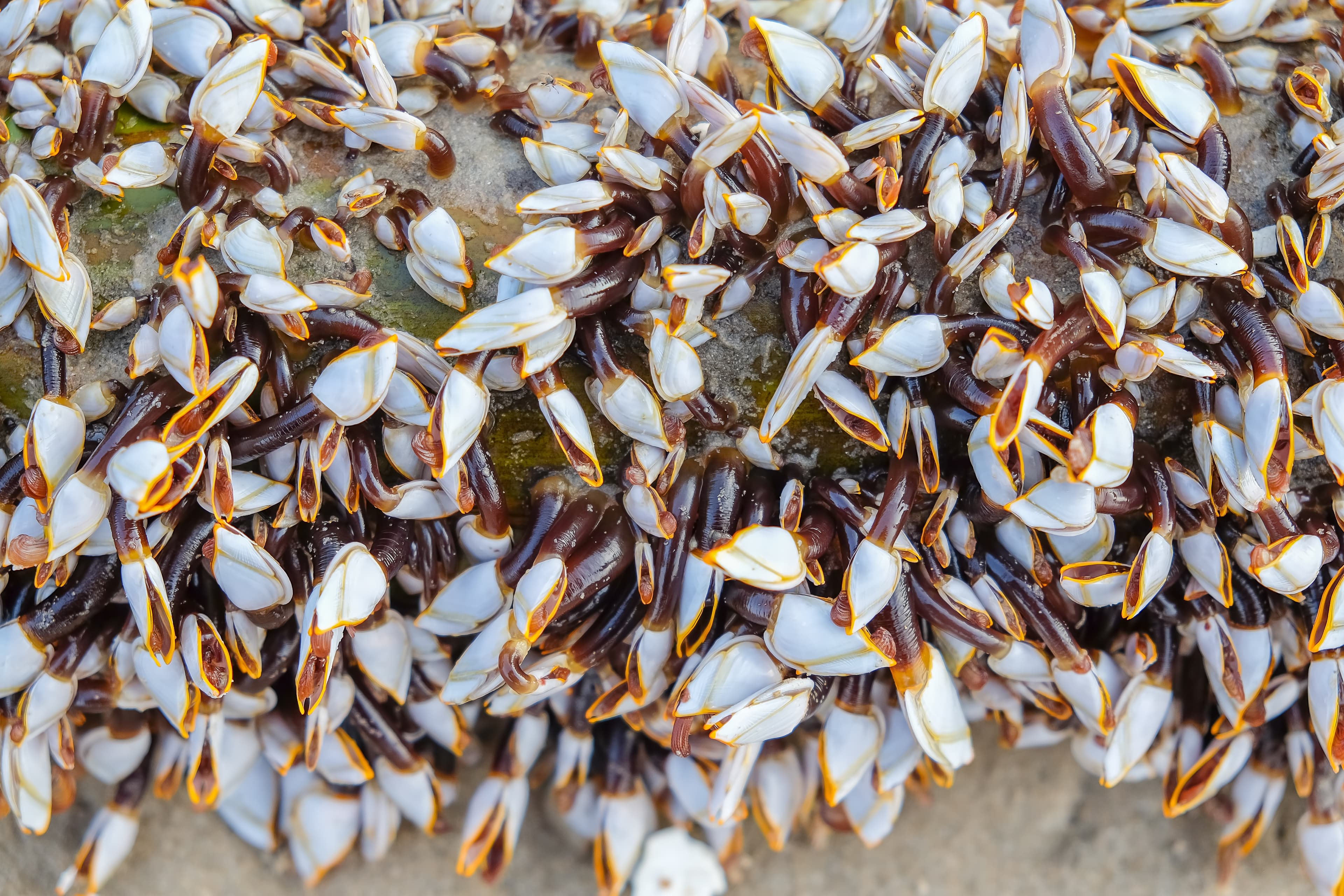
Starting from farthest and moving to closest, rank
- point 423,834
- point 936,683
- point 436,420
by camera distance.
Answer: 1. point 423,834
2. point 936,683
3. point 436,420

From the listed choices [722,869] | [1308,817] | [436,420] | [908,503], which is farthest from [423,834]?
[1308,817]

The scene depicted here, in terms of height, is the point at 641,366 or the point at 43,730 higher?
the point at 641,366

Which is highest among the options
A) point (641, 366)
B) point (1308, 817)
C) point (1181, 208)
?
point (1181, 208)

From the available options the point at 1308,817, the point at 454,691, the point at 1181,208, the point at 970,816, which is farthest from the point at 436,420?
the point at 1308,817

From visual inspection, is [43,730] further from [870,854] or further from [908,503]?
[870,854]

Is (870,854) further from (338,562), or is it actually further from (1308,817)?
(338,562)

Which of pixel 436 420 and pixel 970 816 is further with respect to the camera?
pixel 970 816

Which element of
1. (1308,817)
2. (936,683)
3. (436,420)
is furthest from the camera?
(1308,817)
